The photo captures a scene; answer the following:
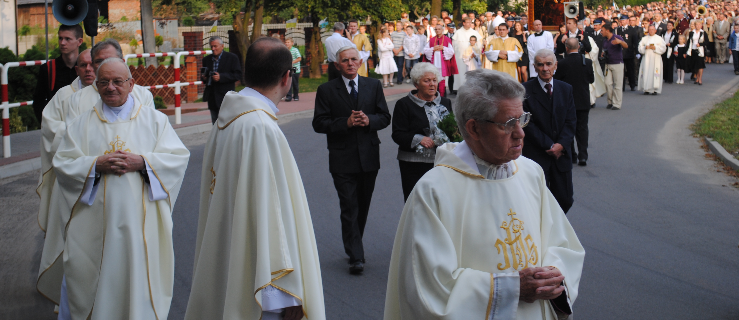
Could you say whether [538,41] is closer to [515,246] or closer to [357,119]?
[357,119]

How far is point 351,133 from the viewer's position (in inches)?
262

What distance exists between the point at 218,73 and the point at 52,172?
6158mm

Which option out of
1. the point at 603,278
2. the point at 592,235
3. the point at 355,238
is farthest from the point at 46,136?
the point at 592,235

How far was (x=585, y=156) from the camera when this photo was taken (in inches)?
458

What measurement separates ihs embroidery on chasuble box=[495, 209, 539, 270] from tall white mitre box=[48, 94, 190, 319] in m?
2.70

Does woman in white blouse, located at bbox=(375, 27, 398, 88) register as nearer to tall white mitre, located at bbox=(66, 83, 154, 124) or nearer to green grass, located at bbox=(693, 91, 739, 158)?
green grass, located at bbox=(693, 91, 739, 158)

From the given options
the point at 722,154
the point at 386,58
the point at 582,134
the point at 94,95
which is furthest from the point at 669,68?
the point at 94,95

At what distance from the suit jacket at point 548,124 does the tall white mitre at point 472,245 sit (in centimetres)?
381

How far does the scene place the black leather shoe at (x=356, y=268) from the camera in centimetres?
652

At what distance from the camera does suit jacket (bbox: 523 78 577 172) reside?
22.6 feet

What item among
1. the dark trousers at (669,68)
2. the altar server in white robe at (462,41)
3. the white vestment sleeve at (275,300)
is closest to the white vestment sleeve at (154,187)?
the white vestment sleeve at (275,300)

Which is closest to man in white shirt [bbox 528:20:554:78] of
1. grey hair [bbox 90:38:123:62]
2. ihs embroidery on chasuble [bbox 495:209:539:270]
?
grey hair [bbox 90:38:123:62]

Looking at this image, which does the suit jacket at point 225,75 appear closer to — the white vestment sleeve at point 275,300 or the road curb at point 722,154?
the road curb at point 722,154

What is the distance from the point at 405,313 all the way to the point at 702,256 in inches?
202
